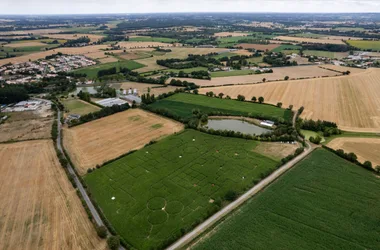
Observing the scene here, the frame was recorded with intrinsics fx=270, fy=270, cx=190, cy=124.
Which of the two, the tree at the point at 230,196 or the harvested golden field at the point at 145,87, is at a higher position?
the tree at the point at 230,196

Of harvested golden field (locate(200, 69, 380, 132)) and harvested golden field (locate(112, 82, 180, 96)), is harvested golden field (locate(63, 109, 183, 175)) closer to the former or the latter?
harvested golden field (locate(112, 82, 180, 96))

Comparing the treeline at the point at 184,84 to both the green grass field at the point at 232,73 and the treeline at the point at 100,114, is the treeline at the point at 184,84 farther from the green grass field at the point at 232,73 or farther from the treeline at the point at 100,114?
the treeline at the point at 100,114

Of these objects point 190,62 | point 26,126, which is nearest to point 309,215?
point 26,126

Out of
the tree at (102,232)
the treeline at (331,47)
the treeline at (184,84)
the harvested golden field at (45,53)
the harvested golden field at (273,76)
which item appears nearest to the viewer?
the tree at (102,232)

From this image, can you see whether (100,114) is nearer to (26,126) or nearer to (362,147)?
(26,126)

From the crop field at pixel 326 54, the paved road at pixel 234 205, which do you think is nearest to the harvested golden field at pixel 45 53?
the crop field at pixel 326 54

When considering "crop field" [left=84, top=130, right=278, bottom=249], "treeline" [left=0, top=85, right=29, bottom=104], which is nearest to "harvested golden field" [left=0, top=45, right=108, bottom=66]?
"treeline" [left=0, top=85, right=29, bottom=104]
